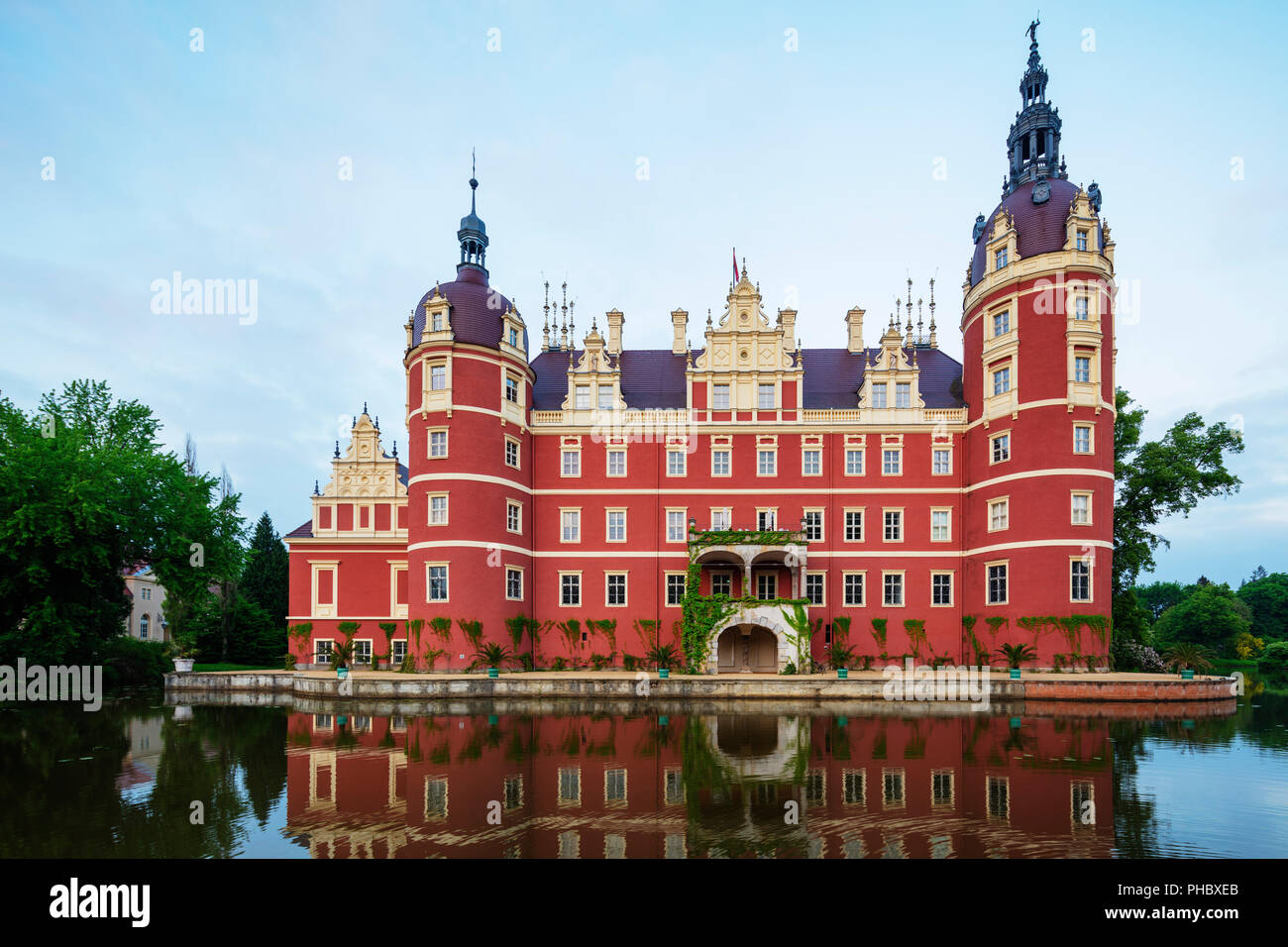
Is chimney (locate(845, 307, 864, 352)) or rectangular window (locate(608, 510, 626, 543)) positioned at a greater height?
chimney (locate(845, 307, 864, 352))

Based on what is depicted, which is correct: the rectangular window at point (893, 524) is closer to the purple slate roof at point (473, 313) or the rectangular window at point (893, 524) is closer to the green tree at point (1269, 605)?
the purple slate roof at point (473, 313)

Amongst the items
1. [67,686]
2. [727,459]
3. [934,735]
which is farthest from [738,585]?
[67,686]

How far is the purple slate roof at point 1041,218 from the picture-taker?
3275cm

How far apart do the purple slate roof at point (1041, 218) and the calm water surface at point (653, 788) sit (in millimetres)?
21882

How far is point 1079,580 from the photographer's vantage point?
102 ft

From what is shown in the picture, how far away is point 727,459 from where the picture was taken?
36.7 metres

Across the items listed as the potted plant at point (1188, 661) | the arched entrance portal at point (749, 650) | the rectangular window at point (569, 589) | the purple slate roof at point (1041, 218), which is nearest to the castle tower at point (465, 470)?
the rectangular window at point (569, 589)

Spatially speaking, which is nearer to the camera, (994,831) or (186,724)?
(994,831)

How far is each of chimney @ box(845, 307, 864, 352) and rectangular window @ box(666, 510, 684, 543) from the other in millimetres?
15133

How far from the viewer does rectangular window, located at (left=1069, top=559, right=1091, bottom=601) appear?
3088cm

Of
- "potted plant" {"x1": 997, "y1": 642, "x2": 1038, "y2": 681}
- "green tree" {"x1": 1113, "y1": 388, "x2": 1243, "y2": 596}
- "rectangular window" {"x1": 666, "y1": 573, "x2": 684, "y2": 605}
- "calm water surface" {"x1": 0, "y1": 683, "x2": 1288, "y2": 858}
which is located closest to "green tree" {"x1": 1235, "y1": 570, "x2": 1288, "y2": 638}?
"green tree" {"x1": 1113, "y1": 388, "x2": 1243, "y2": 596}

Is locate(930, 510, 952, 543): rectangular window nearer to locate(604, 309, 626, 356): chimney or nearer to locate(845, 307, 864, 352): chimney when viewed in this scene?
locate(845, 307, 864, 352): chimney
